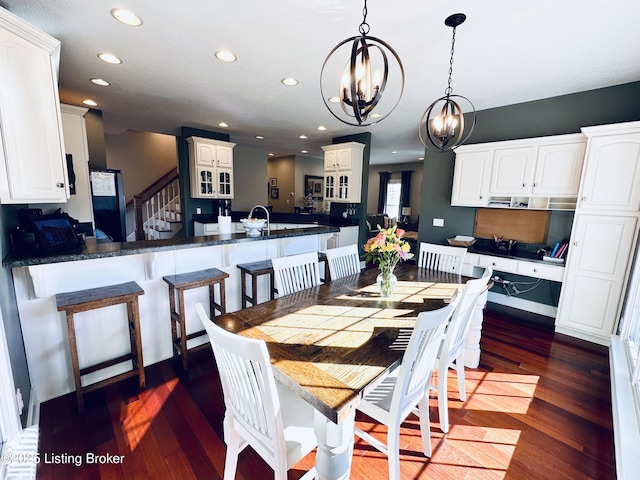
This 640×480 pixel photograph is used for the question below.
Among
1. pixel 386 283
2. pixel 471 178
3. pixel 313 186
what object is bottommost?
pixel 386 283

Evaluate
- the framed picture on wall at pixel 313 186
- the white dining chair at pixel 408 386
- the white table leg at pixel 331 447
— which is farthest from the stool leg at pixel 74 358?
the framed picture on wall at pixel 313 186

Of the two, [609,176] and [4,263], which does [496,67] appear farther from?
[4,263]

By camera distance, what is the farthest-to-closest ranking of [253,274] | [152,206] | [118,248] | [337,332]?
[152,206] < [253,274] < [118,248] < [337,332]

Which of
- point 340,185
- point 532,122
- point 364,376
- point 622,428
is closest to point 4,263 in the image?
point 364,376

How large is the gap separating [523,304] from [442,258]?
1714mm

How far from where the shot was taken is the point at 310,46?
227cm

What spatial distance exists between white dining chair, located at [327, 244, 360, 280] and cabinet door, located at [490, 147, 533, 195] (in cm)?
223

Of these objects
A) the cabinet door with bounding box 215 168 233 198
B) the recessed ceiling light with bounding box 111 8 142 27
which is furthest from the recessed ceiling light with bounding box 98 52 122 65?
the cabinet door with bounding box 215 168 233 198

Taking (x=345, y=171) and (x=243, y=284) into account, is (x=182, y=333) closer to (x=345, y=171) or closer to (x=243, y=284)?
(x=243, y=284)

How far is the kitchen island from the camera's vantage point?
6.01 feet

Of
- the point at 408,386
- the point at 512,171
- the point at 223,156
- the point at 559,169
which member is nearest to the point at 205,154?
the point at 223,156

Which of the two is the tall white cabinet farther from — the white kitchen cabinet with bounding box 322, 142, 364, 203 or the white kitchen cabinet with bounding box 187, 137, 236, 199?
the white kitchen cabinet with bounding box 187, 137, 236, 199

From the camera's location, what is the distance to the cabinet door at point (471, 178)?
143 inches

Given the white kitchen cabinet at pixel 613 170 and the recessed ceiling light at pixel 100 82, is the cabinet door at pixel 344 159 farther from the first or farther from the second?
the recessed ceiling light at pixel 100 82
